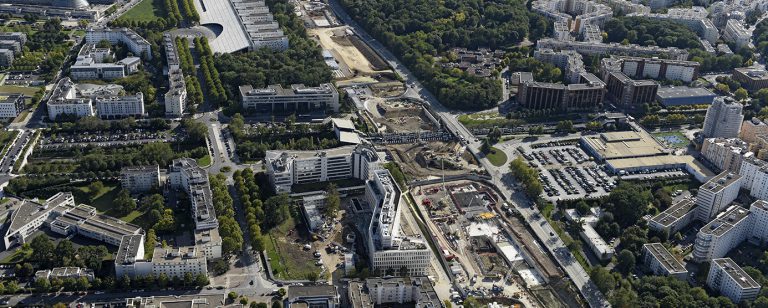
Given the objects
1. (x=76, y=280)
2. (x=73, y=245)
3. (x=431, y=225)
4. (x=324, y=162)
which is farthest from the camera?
(x=324, y=162)

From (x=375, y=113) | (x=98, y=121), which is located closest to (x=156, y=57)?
(x=98, y=121)

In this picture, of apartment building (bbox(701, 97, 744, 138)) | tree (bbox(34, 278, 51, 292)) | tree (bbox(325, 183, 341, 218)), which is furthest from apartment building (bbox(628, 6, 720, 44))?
tree (bbox(34, 278, 51, 292))

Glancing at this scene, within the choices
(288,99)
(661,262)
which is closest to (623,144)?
(661,262)

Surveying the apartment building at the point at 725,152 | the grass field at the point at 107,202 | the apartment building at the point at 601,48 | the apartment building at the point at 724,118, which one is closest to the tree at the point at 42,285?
the grass field at the point at 107,202

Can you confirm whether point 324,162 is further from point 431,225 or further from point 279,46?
point 279,46

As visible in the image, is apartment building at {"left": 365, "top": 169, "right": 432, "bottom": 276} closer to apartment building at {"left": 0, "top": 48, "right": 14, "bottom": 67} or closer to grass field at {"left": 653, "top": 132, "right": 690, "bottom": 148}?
grass field at {"left": 653, "top": 132, "right": 690, "bottom": 148}

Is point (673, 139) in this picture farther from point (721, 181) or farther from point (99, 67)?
point (99, 67)
